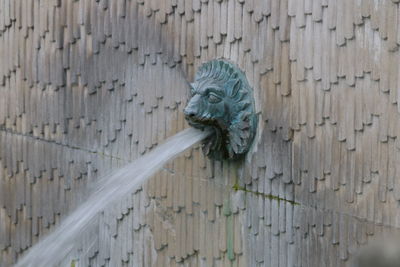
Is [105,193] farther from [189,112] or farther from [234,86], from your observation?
[234,86]

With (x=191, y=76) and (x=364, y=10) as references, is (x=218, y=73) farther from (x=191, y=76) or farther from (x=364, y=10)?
(x=364, y=10)

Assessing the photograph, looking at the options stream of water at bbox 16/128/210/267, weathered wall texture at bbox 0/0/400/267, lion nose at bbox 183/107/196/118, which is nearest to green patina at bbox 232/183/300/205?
weathered wall texture at bbox 0/0/400/267

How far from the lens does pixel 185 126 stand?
5035mm

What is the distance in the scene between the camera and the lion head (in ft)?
15.1

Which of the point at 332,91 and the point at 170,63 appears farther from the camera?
the point at 170,63

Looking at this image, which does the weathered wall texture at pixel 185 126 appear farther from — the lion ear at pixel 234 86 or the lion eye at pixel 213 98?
the lion eye at pixel 213 98

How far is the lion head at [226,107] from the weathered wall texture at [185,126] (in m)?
0.06

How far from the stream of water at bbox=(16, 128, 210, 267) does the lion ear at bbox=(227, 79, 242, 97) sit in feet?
0.85

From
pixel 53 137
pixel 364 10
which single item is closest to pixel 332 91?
pixel 364 10

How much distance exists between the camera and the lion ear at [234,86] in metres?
4.63

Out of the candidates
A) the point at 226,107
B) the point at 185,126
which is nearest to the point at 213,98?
the point at 226,107

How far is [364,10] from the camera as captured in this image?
151 inches

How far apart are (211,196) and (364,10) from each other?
149 centimetres

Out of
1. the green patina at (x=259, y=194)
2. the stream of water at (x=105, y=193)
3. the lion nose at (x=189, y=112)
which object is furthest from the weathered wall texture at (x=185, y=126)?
the lion nose at (x=189, y=112)
